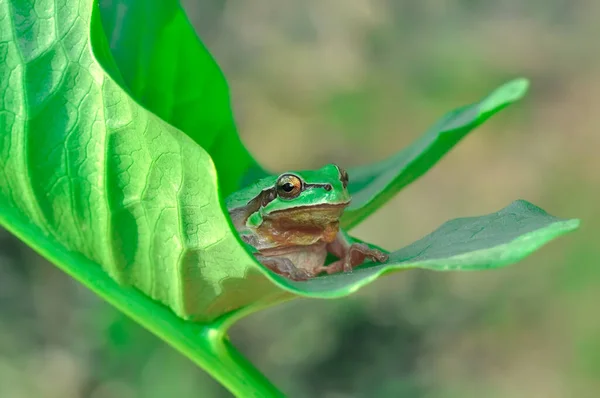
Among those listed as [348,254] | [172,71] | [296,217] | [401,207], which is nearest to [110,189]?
[172,71]

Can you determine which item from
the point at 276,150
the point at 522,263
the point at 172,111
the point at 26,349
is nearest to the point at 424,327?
the point at 522,263

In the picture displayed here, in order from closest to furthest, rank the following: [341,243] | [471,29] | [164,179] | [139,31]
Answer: [164,179]
[139,31]
[341,243]
[471,29]

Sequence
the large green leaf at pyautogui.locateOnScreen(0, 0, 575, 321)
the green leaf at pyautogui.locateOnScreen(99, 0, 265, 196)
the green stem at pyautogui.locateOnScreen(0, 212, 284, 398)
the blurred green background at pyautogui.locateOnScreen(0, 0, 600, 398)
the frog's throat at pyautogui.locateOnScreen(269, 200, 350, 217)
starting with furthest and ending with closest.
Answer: the blurred green background at pyautogui.locateOnScreen(0, 0, 600, 398)
the frog's throat at pyautogui.locateOnScreen(269, 200, 350, 217)
the green leaf at pyautogui.locateOnScreen(99, 0, 265, 196)
the green stem at pyautogui.locateOnScreen(0, 212, 284, 398)
the large green leaf at pyautogui.locateOnScreen(0, 0, 575, 321)

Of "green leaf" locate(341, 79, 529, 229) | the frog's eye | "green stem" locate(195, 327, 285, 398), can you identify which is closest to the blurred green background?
the frog's eye

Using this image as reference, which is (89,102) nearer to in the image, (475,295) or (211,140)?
(211,140)

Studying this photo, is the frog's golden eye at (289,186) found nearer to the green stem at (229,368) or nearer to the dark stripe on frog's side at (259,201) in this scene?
the dark stripe on frog's side at (259,201)

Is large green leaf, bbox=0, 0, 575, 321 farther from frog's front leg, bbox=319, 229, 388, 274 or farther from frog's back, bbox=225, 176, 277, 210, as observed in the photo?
frog's back, bbox=225, 176, 277, 210
